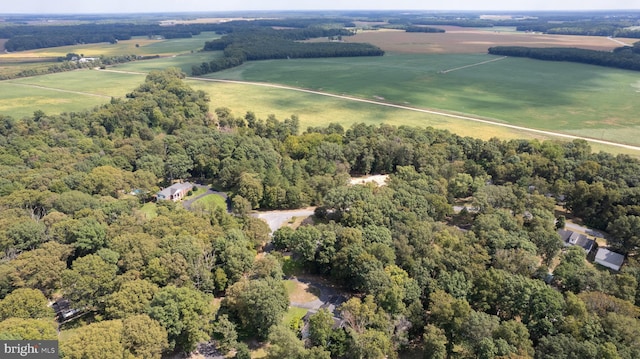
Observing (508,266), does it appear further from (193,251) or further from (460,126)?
(460,126)

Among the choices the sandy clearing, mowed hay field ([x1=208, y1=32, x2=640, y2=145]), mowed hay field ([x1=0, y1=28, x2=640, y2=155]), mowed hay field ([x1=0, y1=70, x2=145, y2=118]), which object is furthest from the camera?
mowed hay field ([x1=0, y1=70, x2=145, y2=118])

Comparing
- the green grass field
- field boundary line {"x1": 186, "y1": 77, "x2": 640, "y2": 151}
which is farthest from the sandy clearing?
field boundary line {"x1": 186, "y1": 77, "x2": 640, "y2": 151}

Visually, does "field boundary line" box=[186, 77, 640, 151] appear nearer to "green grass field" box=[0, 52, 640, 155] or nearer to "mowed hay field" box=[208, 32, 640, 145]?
"green grass field" box=[0, 52, 640, 155]

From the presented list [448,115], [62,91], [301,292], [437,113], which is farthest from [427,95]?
[62,91]

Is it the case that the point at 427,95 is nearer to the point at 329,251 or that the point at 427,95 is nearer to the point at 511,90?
the point at 511,90

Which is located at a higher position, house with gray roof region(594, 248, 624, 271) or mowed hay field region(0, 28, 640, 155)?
mowed hay field region(0, 28, 640, 155)

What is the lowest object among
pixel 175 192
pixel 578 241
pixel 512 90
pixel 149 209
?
pixel 149 209
